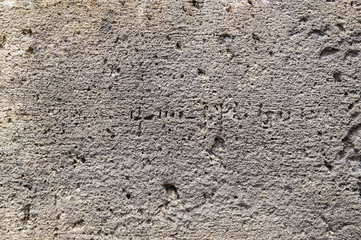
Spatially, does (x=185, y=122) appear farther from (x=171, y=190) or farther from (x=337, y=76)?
(x=337, y=76)

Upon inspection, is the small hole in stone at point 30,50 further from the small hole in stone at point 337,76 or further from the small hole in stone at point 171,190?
the small hole in stone at point 337,76

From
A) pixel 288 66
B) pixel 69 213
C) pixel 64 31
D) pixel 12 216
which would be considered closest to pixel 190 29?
pixel 288 66

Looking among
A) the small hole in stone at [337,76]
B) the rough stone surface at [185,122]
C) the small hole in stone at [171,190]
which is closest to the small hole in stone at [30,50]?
the rough stone surface at [185,122]

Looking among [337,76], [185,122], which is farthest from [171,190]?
[337,76]

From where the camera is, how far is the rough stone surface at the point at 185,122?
1286 mm

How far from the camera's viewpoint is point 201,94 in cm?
132

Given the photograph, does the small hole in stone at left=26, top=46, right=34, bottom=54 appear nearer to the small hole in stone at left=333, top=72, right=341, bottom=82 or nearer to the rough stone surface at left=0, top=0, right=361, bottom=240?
the rough stone surface at left=0, top=0, right=361, bottom=240

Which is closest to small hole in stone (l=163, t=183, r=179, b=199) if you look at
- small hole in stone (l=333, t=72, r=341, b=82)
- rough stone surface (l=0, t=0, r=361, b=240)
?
rough stone surface (l=0, t=0, r=361, b=240)

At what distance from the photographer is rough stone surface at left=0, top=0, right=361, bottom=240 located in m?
1.29

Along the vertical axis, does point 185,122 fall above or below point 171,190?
above

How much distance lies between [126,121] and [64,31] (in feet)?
1.77

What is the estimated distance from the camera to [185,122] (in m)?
1.31

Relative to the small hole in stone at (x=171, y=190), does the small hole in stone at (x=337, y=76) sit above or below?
above

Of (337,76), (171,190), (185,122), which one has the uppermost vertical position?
(337,76)
